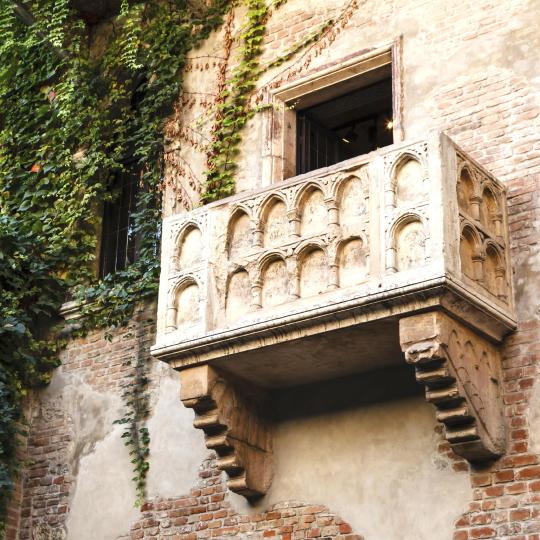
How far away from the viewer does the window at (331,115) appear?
10609mm

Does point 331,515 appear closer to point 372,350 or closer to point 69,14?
point 372,350

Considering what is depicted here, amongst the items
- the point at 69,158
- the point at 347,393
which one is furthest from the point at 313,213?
the point at 69,158

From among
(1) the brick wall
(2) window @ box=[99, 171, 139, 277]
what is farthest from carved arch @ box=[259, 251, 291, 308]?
(2) window @ box=[99, 171, 139, 277]

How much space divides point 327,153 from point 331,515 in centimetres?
366

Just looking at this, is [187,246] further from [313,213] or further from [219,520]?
[219,520]

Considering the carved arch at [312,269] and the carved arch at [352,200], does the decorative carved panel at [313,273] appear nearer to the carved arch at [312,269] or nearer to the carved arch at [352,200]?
the carved arch at [312,269]

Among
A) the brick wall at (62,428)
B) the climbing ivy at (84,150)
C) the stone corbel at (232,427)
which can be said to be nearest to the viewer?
the stone corbel at (232,427)

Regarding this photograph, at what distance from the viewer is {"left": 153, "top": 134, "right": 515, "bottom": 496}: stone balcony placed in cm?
813

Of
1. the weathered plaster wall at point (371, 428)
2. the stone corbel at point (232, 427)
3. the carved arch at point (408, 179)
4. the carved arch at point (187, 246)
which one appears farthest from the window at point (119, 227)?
the carved arch at point (408, 179)

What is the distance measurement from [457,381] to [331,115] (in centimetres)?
382

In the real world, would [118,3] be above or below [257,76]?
above

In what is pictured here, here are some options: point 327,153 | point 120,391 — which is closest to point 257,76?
point 327,153

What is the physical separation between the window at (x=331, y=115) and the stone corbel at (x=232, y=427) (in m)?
2.21

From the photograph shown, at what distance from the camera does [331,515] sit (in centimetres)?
897
